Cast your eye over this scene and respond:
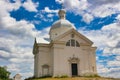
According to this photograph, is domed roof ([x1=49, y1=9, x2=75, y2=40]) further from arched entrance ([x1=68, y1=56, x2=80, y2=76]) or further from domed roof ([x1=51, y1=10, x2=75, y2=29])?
arched entrance ([x1=68, y1=56, x2=80, y2=76])

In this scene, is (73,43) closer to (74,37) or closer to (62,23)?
(74,37)

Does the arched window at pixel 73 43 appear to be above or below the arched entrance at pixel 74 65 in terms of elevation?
above

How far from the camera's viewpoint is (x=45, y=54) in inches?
1526

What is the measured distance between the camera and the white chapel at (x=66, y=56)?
122ft

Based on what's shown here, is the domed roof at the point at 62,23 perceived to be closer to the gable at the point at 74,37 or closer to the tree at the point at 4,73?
the gable at the point at 74,37

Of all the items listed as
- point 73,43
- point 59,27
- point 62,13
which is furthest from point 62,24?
point 73,43

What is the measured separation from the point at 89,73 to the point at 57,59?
6.03 meters

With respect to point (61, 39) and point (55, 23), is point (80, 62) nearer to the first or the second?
point (61, 39)

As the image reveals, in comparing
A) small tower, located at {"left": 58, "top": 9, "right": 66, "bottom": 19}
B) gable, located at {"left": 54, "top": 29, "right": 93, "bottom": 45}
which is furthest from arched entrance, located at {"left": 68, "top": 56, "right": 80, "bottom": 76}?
small tower, located at {"left": 58, "top": 9, "right": 66, "bottom": 19}

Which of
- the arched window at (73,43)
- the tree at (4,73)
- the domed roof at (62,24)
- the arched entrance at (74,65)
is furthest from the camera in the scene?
the domed roof at (62,24)

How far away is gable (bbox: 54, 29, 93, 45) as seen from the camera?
124 ft

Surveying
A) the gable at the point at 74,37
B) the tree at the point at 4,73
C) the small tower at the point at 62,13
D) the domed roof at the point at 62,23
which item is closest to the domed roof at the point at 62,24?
the domed roof at the point at 62,23

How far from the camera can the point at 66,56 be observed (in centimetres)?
3759

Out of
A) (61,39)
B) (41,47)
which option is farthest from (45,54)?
(61,39)
